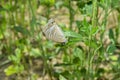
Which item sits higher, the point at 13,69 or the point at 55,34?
the point at 55,34

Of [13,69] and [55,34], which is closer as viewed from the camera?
[55,34]

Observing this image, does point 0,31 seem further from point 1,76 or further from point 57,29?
point 57,29

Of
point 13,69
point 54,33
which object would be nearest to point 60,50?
point 13,69

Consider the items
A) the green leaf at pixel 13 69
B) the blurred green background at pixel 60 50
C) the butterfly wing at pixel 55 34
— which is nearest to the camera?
Answer: the butterfly wing at pixel 55 34

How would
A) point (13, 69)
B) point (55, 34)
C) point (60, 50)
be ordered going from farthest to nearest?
point (13, 69)
point (60, 50)
point (55, 34)

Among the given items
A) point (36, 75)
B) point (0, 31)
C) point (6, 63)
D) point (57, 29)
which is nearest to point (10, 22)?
point (0, 31)

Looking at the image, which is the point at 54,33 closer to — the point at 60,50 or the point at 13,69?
the point at 60,50

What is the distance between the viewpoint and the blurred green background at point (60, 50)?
1.34 m

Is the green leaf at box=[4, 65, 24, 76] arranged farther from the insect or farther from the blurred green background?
the insect

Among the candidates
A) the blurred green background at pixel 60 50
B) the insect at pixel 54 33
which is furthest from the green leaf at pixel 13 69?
the insect at pixel 54 33

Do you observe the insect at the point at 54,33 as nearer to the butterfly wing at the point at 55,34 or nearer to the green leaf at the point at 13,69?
the butterfly wing at the point at 55,34

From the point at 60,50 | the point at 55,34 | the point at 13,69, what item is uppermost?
the point at 55,34

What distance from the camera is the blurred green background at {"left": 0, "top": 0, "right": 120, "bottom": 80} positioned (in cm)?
134

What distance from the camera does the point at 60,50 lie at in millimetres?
1618
